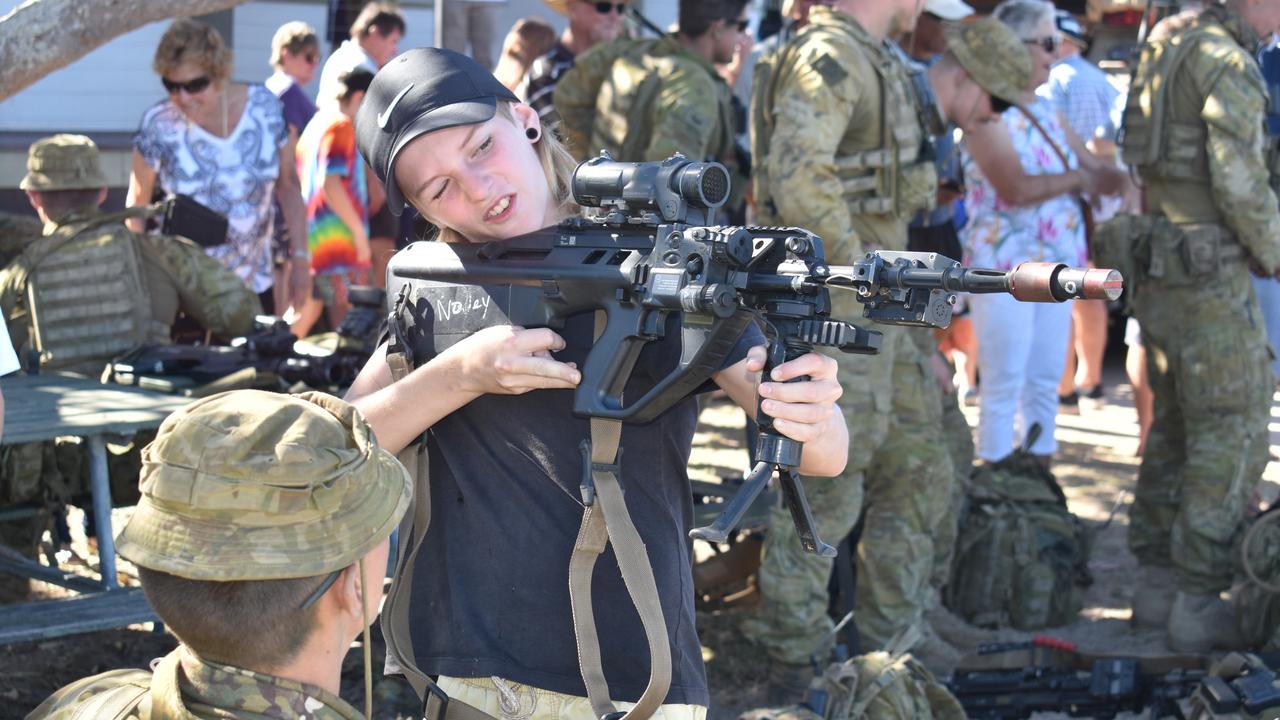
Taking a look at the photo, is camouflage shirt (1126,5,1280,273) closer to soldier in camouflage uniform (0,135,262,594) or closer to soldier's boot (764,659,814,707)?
soldier's boot (764,659,814,707)

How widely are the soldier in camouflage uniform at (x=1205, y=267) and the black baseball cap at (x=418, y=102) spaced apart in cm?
385

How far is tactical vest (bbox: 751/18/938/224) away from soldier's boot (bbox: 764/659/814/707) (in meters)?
1.50

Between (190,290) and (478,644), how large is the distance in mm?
3680

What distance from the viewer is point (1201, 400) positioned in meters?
5.51

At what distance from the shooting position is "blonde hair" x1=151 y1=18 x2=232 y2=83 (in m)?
6.92

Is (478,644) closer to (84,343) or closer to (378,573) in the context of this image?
(378,573)

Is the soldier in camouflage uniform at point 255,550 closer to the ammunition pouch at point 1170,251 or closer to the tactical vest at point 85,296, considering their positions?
the tactical vest at point 85,296

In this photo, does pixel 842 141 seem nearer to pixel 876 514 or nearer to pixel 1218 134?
pixel 876 514

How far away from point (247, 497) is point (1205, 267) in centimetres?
460

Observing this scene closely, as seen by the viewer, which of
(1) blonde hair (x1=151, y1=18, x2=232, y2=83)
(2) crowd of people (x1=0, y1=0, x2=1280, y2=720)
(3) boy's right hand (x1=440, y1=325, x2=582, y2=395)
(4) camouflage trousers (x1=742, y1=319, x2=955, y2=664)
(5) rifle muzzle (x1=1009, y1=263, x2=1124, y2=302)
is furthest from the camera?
(1) blonde hair (x1=151, y1=18, x2=232, y2=83)

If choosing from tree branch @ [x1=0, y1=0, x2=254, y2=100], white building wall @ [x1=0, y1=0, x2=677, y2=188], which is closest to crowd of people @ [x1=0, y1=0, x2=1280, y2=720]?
tree branch @ [x1=0, y1=0, x2=254, y2=100]

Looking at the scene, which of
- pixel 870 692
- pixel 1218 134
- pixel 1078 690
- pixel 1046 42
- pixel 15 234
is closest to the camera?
pixel 870 692

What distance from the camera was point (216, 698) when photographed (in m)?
1.74

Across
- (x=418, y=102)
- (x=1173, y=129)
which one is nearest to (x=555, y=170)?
(x=418, y=102)
